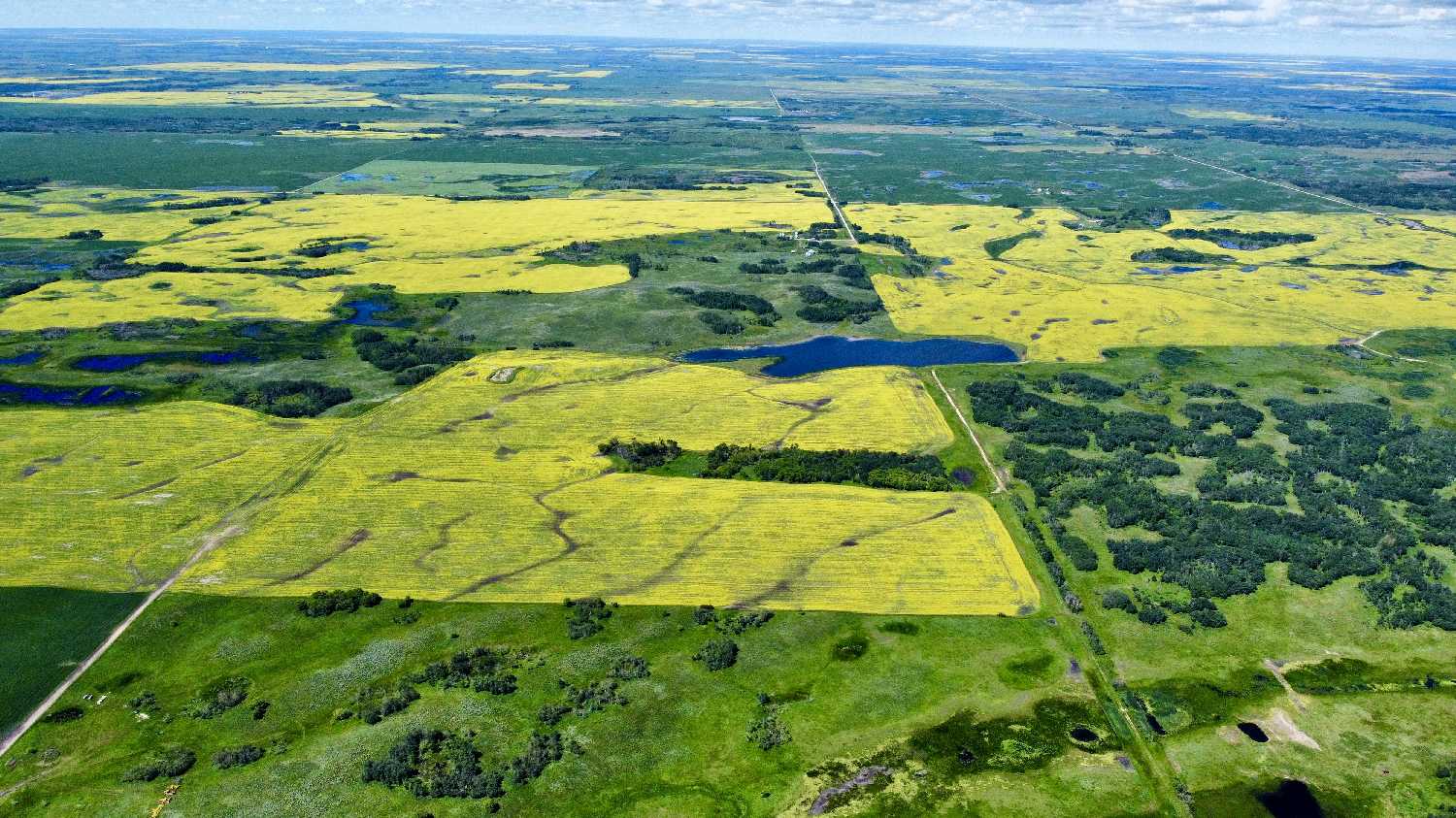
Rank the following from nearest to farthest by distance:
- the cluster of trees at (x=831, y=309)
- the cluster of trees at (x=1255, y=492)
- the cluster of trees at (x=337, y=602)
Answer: the cluster of trees at (x=337, y=602) → the cluster of trees at (x=1255, y=492) → the cluster of trees at (x=831, y=309)

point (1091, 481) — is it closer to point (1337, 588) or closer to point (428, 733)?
point (1337, 588)

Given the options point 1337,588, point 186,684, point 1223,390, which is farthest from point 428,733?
point 1223,390

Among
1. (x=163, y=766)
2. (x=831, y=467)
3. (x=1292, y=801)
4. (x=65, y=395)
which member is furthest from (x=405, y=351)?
(x=1292, y=801)

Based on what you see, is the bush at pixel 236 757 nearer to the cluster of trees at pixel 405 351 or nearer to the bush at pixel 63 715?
the bush at pixel 63 715

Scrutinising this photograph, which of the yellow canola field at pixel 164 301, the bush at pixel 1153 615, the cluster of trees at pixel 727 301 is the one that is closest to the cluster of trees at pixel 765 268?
the cluster of trees at pixel 727 301

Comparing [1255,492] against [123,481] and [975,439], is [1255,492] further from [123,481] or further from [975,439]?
[123,481]
